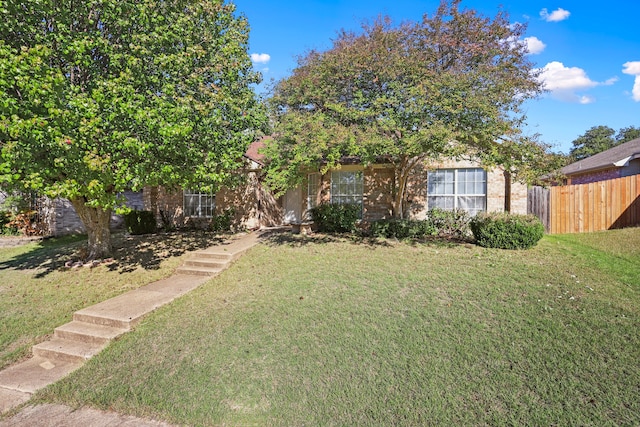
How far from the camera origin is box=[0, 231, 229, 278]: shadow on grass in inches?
366

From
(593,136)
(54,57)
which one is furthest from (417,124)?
(593,136)

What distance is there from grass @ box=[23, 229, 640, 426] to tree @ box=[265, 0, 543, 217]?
9.64ft

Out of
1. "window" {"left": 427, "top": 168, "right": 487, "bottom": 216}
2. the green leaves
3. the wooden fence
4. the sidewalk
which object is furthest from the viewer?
"window" {"left": 427, "top": 168, "right": 487, "bottom": 216}

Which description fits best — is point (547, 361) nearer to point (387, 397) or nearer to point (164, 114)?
point (387, 397)

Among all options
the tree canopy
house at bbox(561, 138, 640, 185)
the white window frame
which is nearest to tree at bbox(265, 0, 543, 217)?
the white window frame

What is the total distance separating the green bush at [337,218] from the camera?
1158 cm

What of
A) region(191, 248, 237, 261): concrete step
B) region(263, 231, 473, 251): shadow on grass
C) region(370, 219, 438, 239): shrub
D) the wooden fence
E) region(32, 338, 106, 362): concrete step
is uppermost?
the wooden fence

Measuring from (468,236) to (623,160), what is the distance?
394 inches

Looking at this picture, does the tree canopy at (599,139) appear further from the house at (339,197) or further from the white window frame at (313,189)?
the white window frame at (313,189)

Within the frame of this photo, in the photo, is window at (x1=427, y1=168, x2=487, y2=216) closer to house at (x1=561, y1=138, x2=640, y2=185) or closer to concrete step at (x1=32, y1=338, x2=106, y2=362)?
house at (x1=561, y1=138, x2=640, y2=185)

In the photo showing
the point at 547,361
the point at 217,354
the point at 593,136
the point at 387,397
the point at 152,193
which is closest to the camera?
the point at 387,397

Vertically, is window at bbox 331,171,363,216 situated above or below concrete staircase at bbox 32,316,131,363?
above

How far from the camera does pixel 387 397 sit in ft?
12.3

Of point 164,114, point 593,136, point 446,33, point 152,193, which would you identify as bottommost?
point 152,193
